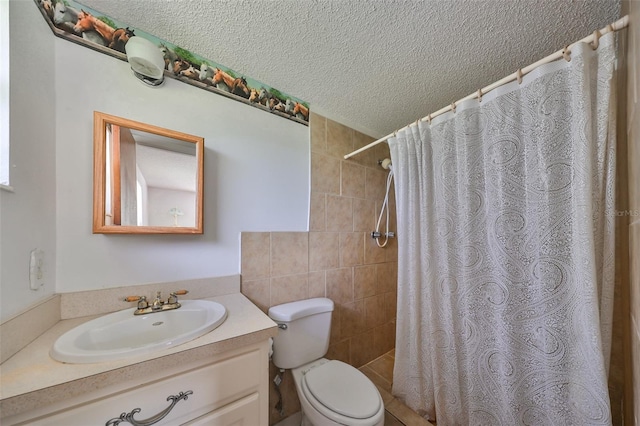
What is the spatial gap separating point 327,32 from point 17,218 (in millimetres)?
1341

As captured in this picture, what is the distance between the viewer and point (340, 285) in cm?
165

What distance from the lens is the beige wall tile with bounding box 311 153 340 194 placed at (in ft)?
5.10

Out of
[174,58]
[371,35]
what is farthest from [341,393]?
[174,58]

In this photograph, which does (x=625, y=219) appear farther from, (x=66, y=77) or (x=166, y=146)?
(x=66, y=77)

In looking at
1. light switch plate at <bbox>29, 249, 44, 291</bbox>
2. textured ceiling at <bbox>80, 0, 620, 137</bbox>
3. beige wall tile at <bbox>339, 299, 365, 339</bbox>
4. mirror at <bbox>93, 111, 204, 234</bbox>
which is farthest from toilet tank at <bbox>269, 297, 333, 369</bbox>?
textured ceiling at <bbox>80, 0, 620, 137</bbox>

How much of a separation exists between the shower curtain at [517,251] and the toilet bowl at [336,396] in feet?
1.54

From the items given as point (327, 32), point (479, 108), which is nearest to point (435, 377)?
point (479, 108)

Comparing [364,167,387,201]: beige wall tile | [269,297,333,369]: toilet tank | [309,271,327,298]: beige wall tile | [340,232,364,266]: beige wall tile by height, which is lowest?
Answer: [269,297,333,369]: toilet tank

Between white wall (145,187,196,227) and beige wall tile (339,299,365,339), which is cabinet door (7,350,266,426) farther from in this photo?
beige wall tile (339,299,365,339)

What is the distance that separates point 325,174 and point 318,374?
1.27 metres

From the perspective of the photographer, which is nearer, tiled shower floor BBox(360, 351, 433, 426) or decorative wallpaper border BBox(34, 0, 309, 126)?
decorative wallpaper border BBox(34, 0, 309, 126)

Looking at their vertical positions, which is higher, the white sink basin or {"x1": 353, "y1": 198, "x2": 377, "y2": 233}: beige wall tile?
{"x1": 353, "y1": 198, "x2": 377, "y2": 233}: beige wall tile

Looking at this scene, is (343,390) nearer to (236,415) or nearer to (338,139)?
(236,415)

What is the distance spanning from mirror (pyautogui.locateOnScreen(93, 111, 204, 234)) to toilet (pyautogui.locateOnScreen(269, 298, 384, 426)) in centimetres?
74
